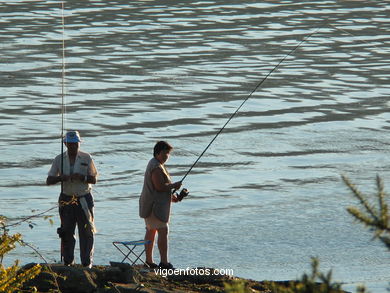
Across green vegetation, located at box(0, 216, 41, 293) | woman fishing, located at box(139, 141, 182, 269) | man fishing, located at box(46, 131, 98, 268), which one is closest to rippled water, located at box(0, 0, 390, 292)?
woman fishing, located at box(139, 141, 182, 269)

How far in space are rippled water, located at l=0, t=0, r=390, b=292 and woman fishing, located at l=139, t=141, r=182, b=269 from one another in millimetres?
963

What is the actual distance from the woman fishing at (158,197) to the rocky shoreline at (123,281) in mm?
327

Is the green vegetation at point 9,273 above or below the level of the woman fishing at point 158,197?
above

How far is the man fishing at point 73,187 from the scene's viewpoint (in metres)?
8.96

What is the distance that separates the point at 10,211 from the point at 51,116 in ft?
19.6

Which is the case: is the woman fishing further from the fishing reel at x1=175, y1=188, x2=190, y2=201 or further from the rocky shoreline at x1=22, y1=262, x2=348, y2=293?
the rocky shoreline at x1=22, y1=262, x2=348, y2=293

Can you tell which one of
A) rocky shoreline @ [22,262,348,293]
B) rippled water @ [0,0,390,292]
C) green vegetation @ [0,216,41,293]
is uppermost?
green vegetation @ [0,216,41,293]

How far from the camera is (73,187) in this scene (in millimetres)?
9016

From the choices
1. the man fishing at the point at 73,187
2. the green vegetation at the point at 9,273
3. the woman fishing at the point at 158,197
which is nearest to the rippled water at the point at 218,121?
the woman fishing at the point at 158,197

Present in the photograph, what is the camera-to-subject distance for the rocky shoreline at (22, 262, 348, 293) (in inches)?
311

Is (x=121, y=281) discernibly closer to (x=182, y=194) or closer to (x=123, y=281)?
(x=123, y=281)

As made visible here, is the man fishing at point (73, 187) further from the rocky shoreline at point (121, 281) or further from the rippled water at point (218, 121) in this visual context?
the rippled water at point (218, 121)

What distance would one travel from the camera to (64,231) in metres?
9.16

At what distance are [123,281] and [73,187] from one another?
3.66ft
